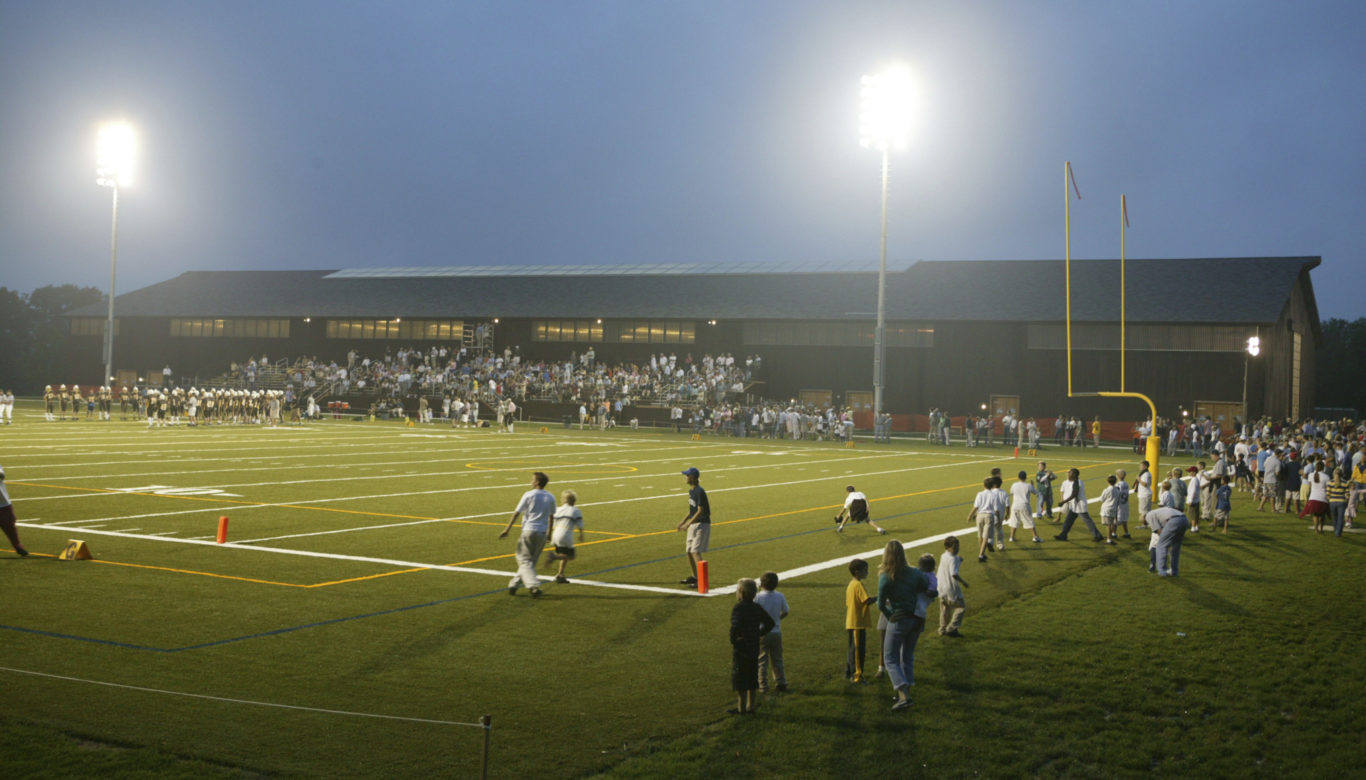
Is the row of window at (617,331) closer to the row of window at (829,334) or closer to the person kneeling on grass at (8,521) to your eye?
the row of window at (829,334)

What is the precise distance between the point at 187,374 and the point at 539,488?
235 feet

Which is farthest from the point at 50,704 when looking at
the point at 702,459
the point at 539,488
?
the point at 702,459

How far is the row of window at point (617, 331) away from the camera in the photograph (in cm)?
6706

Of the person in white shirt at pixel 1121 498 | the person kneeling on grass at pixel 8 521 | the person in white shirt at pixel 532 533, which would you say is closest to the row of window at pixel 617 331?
the person in white shirt at pixel 1121 498

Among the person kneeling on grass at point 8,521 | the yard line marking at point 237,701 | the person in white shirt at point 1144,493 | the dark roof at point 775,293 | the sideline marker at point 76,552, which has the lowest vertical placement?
the yard line marking at point 237,701

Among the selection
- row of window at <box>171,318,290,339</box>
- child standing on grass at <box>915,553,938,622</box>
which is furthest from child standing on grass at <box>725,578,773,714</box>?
row of window at <box>171,318,290,339</box>

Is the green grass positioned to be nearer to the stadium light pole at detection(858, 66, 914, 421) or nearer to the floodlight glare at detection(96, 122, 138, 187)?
the stadium light pole at detection(858, 66, 914, 421)

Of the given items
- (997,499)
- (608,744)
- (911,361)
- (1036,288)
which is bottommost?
(608,744)

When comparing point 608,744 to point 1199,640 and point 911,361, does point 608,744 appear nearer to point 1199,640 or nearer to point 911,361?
point 1199,640

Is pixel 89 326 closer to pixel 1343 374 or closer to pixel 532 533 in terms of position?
pixel 532 533

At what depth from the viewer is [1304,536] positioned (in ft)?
70.8

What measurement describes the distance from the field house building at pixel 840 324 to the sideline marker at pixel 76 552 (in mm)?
49653

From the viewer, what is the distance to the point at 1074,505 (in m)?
20.3

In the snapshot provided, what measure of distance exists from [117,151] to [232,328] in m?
23.0
